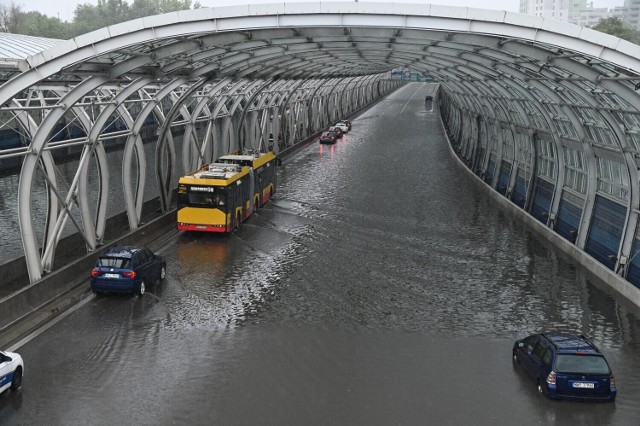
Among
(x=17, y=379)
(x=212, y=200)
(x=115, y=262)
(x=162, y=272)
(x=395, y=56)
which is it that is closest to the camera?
(x=17, y=379)

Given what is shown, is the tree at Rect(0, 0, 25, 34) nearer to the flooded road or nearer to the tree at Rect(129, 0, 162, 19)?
the tree at Rect(129, 0, 162, 19)

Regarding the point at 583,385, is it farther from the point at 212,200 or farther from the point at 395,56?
the point at 395,56

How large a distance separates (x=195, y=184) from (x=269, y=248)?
13.9 feet

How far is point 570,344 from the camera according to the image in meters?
15.0

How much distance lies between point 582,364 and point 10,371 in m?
11.0

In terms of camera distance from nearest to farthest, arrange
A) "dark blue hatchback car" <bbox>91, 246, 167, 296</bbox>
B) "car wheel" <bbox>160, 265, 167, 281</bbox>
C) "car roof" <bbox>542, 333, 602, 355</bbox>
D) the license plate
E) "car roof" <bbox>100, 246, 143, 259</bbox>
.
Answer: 1. the license plate
2. "car roof" <bbox>542, 333, 602, 355</bbox>
3. "dark blue hatchback car" <bbox>91, 246, 167, 296</bbox>
4. "car roof" <bbox>100, 246, 143, 259</bbox>
5. "car wheel" <bbox>160, 265, 167, 281</bbox>

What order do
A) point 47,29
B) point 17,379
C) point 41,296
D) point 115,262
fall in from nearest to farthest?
point 17,379 < point 41,296 < point 115,262 < point 47,29

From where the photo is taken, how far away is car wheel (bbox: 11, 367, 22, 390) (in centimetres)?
Answer: 1413

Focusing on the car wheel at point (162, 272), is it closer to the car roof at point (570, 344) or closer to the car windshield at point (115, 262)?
the car windshield at point (115, 262)

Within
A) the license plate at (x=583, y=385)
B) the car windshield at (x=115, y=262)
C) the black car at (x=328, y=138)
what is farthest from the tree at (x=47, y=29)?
the license plate at (x=583, y=385)

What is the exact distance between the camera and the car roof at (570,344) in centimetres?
1468

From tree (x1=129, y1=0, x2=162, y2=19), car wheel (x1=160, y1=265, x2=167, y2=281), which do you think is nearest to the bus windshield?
car wheel (x1=160, y1=265, x2=167, y2=281)

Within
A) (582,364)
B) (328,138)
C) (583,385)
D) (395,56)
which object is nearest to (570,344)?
(582,364)

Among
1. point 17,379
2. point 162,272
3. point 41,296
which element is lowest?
point 162,272
